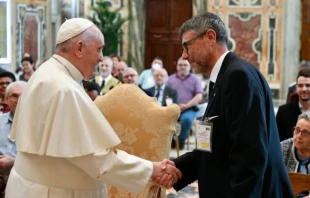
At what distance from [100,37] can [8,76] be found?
3744 mm

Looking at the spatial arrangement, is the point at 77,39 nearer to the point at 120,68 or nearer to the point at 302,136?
the point at 302,136

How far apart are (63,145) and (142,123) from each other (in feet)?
3.63

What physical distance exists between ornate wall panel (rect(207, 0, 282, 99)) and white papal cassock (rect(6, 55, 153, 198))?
998 centimetres

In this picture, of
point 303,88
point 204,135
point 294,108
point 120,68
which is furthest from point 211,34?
point 120,68

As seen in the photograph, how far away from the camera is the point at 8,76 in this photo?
6.40 meters

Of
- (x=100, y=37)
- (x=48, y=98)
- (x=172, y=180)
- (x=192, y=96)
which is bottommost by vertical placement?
(x=192, y=96)

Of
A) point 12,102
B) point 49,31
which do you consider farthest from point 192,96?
point 12,102

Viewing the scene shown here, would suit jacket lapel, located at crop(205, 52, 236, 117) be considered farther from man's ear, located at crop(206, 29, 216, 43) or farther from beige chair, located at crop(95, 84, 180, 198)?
beige chair, located at crop(95, 84, 180, 198)

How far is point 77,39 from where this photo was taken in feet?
9.28

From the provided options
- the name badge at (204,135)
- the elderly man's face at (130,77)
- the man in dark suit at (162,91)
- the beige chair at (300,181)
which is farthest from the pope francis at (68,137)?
the man in dark suit at (162,91)

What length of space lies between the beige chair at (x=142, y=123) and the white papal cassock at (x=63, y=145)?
2.77 ft

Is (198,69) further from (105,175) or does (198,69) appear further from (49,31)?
(49,31)

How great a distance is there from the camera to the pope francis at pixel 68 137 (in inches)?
106

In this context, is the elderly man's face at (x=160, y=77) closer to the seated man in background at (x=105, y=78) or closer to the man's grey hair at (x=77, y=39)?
the seated man in background at (x=105, y=78)
